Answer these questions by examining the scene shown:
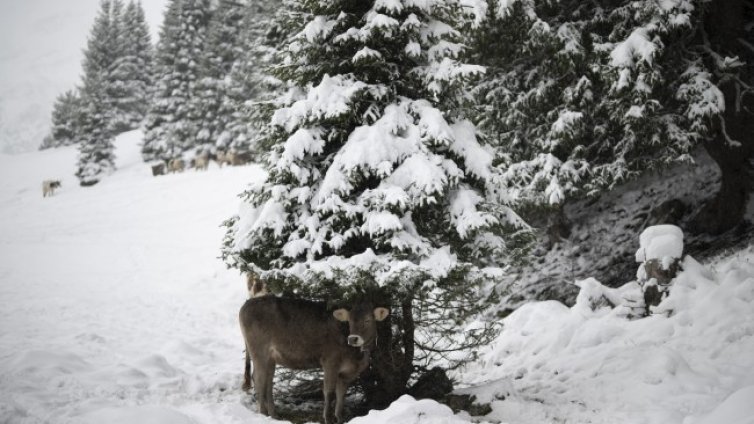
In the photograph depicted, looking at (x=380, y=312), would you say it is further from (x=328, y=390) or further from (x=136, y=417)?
(x=136, y=417)

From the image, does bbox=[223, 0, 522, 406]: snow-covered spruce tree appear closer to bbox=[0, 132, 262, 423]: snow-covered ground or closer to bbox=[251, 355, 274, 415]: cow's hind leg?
bbox=[251, 355, 274, 415]: cow's hind leg

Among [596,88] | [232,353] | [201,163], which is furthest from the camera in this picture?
[201,163]

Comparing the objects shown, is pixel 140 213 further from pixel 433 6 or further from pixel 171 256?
pixel 433 6

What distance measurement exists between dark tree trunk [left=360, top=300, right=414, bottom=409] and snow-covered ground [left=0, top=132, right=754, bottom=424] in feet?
3.53

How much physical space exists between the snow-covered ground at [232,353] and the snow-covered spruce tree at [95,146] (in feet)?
69.1

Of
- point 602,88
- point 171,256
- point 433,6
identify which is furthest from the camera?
point 171,256

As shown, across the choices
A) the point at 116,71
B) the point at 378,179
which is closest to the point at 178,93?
the point at 116,71

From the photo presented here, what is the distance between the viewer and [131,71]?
174 feet

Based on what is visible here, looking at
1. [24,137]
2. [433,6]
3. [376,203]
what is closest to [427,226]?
[376,203]

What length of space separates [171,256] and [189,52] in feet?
94.1

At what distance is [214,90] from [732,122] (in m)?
36.6

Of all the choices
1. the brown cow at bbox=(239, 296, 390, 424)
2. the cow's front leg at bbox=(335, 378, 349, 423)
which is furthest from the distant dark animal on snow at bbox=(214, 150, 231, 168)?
the cow's front leg at bbox=(335, 378, 349, 423)

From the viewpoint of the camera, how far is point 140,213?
26.5 metres

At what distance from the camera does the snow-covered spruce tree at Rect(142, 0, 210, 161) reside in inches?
1598
